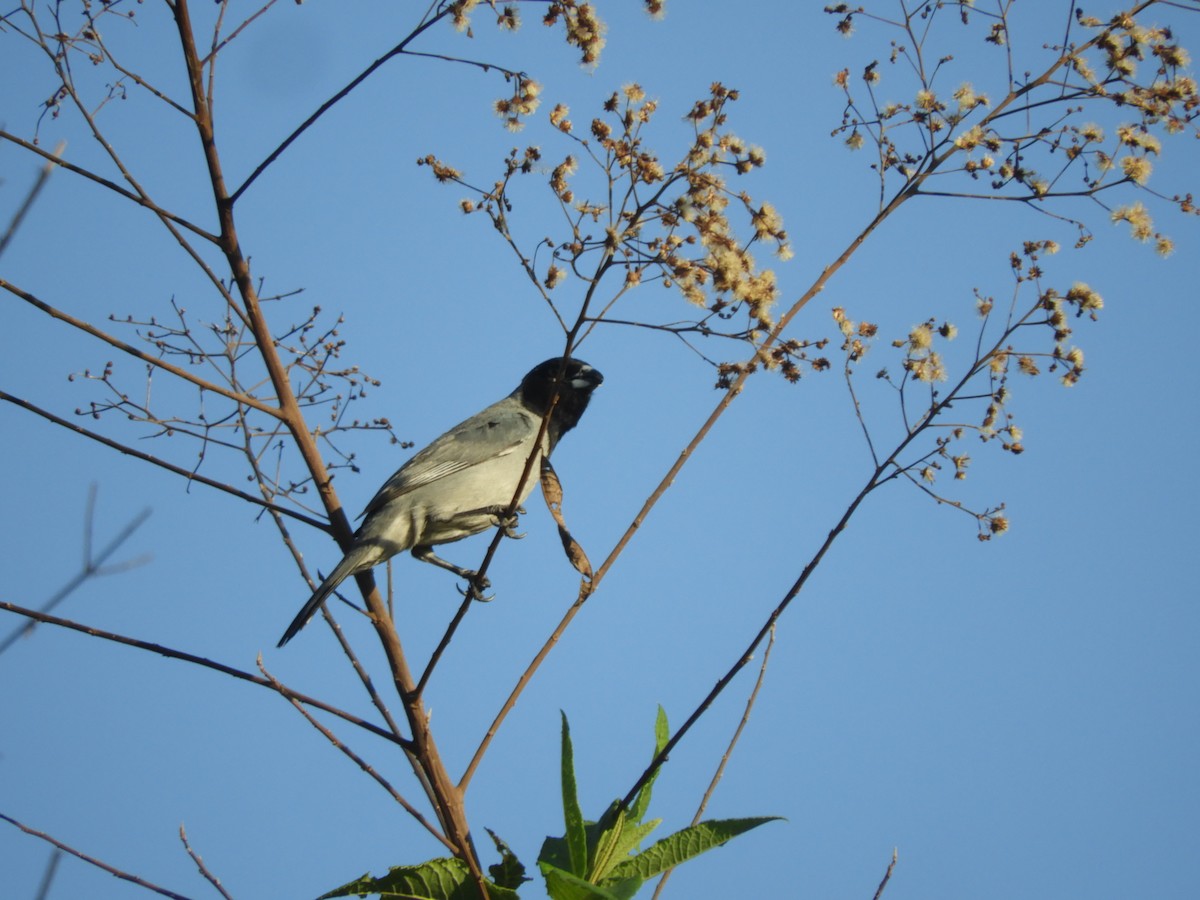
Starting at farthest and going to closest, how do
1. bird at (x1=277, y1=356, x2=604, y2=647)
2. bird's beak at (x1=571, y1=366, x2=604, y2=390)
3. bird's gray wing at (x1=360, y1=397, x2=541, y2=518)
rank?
bird's beak at (x1=571, y1=366, x2=604, y2=390) < bird's gray wing at (x1=360, y1=397, x2=541, y2=518) < bird at (x1=277, y1=356, x2=604, y2=647)

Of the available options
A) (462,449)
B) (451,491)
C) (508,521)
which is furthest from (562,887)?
(462,449)

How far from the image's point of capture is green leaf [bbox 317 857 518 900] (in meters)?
2.75

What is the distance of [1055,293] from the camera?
3521 millimetres

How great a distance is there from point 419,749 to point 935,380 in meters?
1.98

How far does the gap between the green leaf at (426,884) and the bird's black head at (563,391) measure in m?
3.97

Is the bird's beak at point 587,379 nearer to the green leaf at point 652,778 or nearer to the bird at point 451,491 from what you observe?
the bird at point 451,491

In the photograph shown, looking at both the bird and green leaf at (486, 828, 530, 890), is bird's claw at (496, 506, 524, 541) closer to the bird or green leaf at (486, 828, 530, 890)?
the bird

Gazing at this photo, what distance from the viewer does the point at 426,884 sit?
2.78m

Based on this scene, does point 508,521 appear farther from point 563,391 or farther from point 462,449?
point 563,391

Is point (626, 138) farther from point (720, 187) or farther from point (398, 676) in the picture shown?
point (398, 676)

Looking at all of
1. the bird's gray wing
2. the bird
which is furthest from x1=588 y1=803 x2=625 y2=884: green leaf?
the bird's gray wing

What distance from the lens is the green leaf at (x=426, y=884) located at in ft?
9.01

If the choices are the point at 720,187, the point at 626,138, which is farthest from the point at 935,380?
the point at 626,138

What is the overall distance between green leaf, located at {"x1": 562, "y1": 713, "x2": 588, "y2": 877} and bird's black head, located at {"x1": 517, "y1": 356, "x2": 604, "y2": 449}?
12.4 ft
